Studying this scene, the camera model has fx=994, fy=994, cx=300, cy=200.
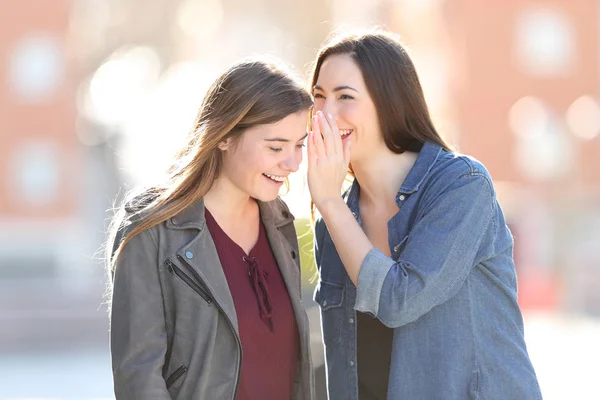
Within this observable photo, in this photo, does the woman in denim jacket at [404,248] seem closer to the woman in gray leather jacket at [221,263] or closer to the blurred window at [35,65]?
the woman in gray leather jacket at [221,263]

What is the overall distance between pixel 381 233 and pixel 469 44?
91.3ft

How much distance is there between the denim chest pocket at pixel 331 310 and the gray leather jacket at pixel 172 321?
→ 2.07 ft

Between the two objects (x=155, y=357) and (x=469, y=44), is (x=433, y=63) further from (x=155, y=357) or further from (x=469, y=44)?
(x=155, y=357)

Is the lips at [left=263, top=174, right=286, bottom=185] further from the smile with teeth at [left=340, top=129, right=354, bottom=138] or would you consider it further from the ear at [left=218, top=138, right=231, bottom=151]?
the smile with teeth at [left=340, top=129, right=354, bottom=138]

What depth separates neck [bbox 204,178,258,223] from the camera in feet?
11.3

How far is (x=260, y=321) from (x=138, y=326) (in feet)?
1.49

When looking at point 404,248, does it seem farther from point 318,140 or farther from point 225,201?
point 225,201

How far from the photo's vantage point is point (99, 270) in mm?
26453

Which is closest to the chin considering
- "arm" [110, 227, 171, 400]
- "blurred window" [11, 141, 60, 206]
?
"arm" [110, 227, 171, 400]

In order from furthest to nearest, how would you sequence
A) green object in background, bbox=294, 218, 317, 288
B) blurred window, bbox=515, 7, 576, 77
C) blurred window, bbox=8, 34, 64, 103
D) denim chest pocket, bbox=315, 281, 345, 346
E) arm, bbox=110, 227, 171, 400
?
blurred window, bbox=8, 34, 64, 103, blurred window, bbox=515, 7, 576, 77, green object in background, bbox=294, 218, 317, 288, denim chest pocket, bbox=315, 281, 345, 346, arm, bbox=110, 227, 171, 400

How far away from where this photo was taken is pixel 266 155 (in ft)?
11.0

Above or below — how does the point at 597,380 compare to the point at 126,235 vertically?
below

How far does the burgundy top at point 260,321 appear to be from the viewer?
3250 millimetres

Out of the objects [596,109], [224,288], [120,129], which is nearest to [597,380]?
[224,288]
